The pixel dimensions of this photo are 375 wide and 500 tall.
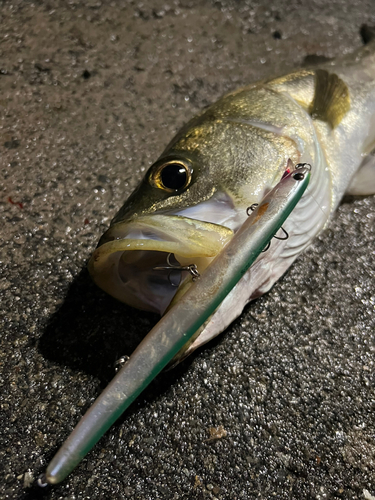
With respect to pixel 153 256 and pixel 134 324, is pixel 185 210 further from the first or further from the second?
pixel 134 324

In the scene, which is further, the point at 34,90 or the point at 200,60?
the point at 200,60

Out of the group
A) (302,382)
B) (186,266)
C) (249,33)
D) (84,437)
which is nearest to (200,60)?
(249,33)

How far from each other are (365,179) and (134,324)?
167cm

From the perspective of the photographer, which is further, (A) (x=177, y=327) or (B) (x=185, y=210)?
(B) (x=185, y=210)

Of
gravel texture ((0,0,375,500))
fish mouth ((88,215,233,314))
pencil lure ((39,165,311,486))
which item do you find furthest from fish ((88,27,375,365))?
gravel texture ((0,0,375,500))

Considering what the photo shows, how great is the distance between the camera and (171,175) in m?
1.69

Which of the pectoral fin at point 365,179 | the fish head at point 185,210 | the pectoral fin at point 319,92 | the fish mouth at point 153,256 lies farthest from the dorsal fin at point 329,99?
the fish mouth at point 153,256

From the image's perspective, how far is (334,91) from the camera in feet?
7.55

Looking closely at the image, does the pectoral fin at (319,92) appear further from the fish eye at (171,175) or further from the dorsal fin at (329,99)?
the fish eye at (171,175)

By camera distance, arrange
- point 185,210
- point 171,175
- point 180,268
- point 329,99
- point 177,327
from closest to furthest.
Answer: point 177,327
point 180,268
point 185,210
point 171,175
point 329,99

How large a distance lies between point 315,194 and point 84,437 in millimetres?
1584

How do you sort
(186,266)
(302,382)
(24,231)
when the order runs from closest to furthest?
(186,266) < (302,382) < (24,231)

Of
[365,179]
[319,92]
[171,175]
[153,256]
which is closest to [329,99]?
[319,92]

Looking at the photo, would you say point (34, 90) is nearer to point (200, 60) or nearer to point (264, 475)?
point (200, 60)
